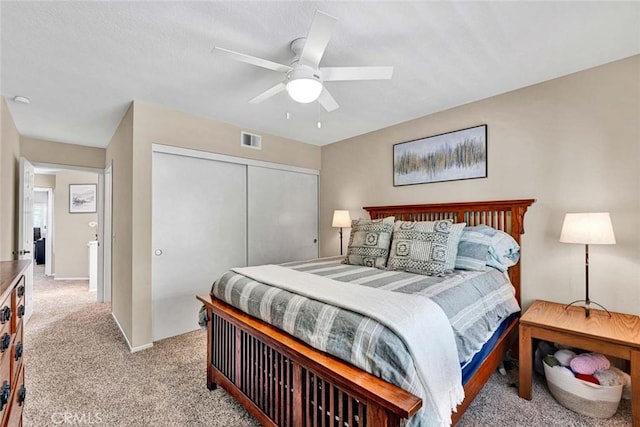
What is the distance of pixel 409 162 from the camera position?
3525 millimetres

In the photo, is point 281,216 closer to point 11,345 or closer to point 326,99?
point 326,99

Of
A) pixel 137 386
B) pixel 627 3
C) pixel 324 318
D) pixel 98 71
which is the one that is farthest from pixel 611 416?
pixel 98 71

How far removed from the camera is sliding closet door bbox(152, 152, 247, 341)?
3094 millimetres

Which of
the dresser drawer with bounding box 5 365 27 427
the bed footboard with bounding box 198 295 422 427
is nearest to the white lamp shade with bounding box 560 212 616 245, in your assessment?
the bed footboard with bounding box 198 295 422 427

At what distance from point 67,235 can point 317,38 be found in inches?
286

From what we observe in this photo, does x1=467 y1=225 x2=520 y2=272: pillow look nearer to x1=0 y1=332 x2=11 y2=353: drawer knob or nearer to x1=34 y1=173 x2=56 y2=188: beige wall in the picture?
x1=0 y1=332 x2=11 y2=353: drawer knob

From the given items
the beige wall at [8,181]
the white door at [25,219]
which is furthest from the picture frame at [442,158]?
the white door at [25,219]

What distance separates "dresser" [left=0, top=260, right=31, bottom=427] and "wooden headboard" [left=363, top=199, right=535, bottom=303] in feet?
10.6

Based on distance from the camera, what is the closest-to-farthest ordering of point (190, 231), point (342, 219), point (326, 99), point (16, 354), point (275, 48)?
1. point (16, 354)
2. point (275, 48)
3. point (326, 99)
4. point (190, 231)
5. point (342, 219)

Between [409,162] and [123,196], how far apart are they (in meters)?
3.24

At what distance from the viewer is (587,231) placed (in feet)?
6.75

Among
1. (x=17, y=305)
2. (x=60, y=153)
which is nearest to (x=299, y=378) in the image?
(x=17, y=305)

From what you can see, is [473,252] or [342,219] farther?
[342,219]

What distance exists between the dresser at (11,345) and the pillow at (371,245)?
2272 millimetres
